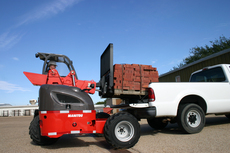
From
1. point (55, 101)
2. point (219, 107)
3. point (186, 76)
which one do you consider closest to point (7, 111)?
point (186, 76)

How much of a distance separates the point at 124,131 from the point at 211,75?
14.1 feet

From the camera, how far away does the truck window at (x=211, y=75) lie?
6.96 meters

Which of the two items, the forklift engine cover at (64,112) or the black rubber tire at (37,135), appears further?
the black rubber tire at (37,135)

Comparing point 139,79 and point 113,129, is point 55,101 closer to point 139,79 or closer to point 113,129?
point 113,129

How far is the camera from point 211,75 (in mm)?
7293

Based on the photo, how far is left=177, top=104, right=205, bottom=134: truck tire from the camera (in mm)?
5797

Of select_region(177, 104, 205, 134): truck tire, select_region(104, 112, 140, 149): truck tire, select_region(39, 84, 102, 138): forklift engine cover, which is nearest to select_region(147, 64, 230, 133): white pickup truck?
select_region(177, 104, 205, 134): truck tire

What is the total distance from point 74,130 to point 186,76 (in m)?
14.3

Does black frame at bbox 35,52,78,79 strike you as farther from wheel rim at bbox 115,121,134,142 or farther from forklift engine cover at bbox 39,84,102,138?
wheel rim at bbox 115,121,134,142

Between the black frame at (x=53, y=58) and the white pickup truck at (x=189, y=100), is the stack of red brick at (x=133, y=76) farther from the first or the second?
the black frame at (x=53, y=58)

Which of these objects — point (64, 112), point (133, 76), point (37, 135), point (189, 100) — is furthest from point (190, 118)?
point (37, 135)

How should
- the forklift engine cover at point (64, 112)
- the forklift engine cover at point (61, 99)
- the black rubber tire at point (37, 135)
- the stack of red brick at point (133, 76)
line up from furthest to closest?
the stack of red brick at point (133, 76), the black rubber tire at point (37, 135), the forklift engine cover at point (61, 99), the forklift engine cover at point (64, 112)

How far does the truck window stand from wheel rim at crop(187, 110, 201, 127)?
184cm

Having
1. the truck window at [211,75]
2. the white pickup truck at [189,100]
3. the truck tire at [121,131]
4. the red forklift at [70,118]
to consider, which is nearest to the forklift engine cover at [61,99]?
the red forklift at [70,118]
